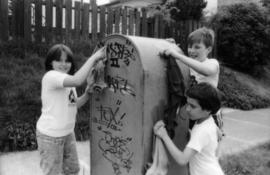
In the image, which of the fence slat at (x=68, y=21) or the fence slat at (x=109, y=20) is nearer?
the fence slat at (x=68, y=21)

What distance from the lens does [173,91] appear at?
6.65 feet

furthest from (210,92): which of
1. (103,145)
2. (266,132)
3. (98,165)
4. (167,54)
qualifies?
(266,132)

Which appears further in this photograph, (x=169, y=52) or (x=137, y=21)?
(x=137, y=21)

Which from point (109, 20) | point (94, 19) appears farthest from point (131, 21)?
point (94, 19)

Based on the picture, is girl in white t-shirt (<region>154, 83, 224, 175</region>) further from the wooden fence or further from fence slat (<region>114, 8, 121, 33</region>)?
fence slat (<region>114, 8, 121, 33</region>)

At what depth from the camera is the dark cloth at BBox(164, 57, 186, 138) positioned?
79.5 inches

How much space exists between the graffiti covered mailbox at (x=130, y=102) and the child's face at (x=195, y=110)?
0.20 meters

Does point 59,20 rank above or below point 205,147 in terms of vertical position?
above

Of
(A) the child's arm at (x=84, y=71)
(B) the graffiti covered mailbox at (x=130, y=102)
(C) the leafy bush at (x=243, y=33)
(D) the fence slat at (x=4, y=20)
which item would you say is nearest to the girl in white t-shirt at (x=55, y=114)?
(A) the child's arm at (x=84, y=71)

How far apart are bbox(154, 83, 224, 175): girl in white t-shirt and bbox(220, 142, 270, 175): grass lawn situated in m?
1.70

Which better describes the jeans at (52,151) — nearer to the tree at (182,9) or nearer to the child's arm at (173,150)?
the child's arm at (173,150)

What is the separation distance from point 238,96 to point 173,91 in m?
6.58

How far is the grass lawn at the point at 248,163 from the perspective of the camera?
11.7 feet

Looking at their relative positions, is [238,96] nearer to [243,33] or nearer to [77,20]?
[243,33]
